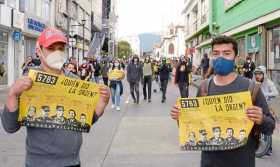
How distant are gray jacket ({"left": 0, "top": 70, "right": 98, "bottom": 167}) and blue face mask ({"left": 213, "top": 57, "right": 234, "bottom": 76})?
105 cm

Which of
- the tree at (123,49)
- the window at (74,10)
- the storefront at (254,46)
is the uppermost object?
the tree at (123,49)

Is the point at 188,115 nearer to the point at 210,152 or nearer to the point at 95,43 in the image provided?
the point at 210,152

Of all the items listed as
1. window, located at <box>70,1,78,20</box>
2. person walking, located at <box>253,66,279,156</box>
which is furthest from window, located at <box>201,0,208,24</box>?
person walking, located at <box>253,66,279,156</box>

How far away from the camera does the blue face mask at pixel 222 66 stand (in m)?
3.60

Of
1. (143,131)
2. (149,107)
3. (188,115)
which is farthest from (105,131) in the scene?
(188,115)

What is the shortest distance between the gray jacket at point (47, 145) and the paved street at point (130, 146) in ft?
13.8

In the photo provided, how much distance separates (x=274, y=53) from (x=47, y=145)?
2316cm

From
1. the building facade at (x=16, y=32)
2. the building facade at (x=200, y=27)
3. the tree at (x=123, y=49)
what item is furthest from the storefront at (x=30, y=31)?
the tree at (x=123, y=49)

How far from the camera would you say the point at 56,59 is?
3523 millimetres

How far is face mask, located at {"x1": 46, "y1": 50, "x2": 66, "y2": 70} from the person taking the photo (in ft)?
11.6

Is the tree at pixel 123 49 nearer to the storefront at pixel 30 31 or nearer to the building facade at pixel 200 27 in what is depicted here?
the building facade at pixel 200 27

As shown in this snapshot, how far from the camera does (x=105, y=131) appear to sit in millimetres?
11234

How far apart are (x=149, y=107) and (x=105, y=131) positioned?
610 centimetres

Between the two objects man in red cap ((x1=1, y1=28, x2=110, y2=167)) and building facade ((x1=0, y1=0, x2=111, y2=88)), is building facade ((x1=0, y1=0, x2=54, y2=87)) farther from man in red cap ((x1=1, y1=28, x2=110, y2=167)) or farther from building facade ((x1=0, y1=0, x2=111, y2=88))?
man in red cap ((x1=1, y1=28, x2=110, y2=167))
